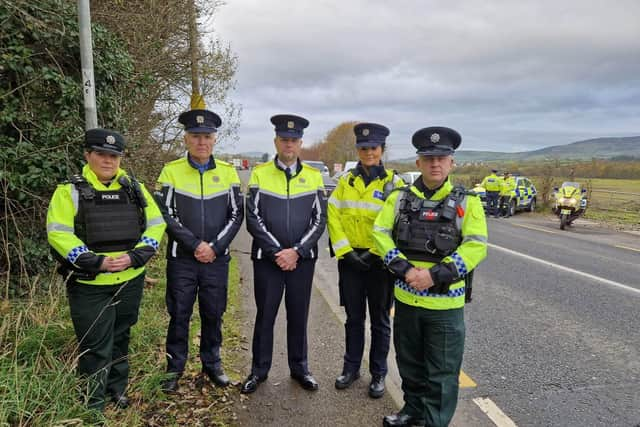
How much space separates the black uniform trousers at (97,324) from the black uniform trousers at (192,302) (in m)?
0.40

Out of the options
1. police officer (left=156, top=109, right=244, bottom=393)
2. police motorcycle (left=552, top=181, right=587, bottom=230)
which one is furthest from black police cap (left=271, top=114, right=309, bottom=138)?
police motorcycle (left=552, top=181, right=587, bottom=230)

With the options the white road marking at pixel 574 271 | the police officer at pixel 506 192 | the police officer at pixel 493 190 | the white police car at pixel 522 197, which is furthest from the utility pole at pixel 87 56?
the white police car at pixel 522 197

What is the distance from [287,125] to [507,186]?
15.0 meters

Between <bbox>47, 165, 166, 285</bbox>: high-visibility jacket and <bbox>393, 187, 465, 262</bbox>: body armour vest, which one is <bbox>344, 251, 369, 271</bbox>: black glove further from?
<bbox>47, 165, 166, 285</bbox>: high-visibility jacket

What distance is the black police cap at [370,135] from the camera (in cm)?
333

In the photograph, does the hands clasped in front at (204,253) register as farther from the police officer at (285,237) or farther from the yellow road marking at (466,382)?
the yellow road marking at (466,382)

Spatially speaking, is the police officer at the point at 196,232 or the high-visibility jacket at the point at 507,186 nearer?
the police officer at the point at 196,232

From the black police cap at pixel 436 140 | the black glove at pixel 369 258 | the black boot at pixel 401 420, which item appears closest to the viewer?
the black police cap at pixel 436 140

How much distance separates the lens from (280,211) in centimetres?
333

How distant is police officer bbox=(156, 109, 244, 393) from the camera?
320 cm

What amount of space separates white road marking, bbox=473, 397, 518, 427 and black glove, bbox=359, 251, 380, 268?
4.68 ft

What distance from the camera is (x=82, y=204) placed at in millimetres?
2637

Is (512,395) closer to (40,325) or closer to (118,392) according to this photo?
(118,392)

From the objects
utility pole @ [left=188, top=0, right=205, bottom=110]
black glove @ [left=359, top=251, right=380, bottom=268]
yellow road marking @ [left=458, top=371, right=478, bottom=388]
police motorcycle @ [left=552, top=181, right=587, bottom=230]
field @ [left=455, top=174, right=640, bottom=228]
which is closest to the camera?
black glove @ [left=359, top=251, right=380, bottom=268]
